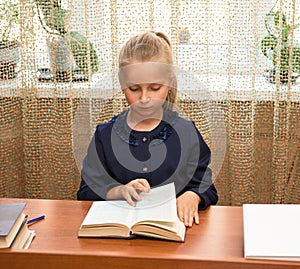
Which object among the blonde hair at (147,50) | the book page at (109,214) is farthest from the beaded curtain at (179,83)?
the book page at (109,214)

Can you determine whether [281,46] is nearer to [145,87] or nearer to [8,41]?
[145,87]

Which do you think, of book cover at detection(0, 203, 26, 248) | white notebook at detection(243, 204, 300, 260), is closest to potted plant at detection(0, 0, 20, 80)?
book cover at detection(0, 203, 26, 248)

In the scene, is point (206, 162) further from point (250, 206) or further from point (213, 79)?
point (213, 79)

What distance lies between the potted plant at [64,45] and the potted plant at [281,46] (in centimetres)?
71

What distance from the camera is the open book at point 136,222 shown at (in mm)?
1339

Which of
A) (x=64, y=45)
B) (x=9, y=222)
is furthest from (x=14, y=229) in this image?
(x=64, y=45)

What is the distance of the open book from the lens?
1.34 m

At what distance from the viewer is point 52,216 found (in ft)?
4.96

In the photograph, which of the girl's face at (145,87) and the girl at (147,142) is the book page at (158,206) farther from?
the girl's face at (145,87)

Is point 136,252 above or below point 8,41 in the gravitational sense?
below

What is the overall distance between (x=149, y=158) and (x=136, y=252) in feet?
1.62

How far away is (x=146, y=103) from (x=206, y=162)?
27 cm

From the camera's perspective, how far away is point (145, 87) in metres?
1.61

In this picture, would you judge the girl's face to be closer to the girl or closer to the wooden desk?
the girl
